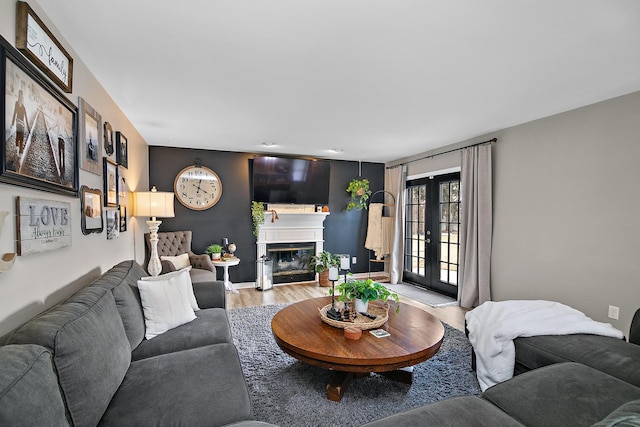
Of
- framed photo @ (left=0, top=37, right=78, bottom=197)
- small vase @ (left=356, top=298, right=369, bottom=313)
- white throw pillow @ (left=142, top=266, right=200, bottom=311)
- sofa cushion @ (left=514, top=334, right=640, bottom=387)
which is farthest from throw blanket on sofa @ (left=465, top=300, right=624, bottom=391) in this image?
framed photo @ (left=0, top=37, right=78, bottom=197)

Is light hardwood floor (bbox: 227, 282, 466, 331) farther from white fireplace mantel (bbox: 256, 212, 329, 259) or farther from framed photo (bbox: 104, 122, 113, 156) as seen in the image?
framed photo (bbox: 104, 122, 113, 156)

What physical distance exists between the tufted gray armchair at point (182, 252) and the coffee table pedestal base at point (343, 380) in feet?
7.93

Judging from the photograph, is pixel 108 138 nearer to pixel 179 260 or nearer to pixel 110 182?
pixel 110 182

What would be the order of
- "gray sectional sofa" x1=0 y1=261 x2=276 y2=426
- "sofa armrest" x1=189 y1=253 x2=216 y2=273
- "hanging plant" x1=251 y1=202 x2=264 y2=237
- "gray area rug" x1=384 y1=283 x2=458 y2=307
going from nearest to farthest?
"gray sectional sofa" x1=0 y1=261 x2=276 y2=426 < "sofa armrest" x1=189 y1=253 x2=216 y2=273 < "gray area rug" x1=384 y1=283 x2=458 y2=307 < "hanging plant" x1=251 y1=202 x2=264 y2=237

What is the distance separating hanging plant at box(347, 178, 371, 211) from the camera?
5.98 m

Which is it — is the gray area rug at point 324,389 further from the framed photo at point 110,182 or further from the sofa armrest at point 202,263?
the framed photo at point 110,182

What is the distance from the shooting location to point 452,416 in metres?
1.25

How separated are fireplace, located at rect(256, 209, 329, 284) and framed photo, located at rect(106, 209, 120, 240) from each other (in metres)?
2.65

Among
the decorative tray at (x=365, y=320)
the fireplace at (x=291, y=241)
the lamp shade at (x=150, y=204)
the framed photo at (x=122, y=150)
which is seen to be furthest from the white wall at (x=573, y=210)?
the framed photo at (x=122, y=150)

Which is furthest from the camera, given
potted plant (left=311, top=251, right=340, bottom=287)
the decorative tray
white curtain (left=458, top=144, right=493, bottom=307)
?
potted plant (left=311, top=251, right=340, bottom=287)

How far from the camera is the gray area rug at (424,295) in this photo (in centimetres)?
445

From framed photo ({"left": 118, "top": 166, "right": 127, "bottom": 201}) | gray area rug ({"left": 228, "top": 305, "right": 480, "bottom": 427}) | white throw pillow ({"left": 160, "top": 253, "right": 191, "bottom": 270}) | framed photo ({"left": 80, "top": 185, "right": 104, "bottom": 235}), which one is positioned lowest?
gray area rug ({"left": 228, "top": 305, "right": 480, "bottom": 427})

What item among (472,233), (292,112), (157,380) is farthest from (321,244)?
(157,380)

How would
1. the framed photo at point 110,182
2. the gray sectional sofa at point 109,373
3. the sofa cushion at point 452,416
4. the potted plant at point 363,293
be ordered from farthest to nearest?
the framed photo at point 110,182
the potted plant at point 363,293
the sofa cushion at point 452,416
the gray sectional sofa at point 109,373
